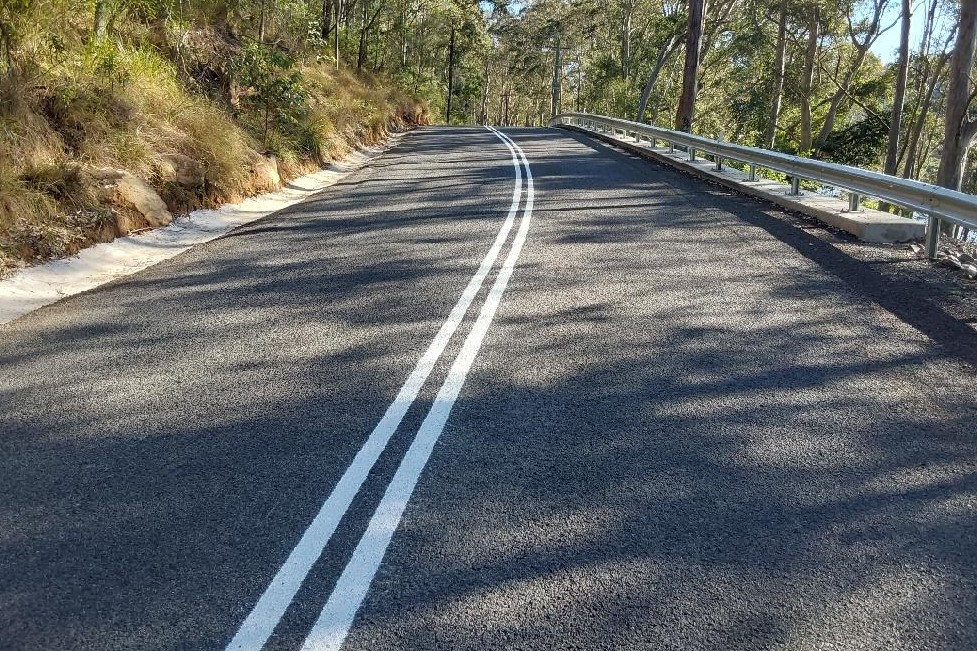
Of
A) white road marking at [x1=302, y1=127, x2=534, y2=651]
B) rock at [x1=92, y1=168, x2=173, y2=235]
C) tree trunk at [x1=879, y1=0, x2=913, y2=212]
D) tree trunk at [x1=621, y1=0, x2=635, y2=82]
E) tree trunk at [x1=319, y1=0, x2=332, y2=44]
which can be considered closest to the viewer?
white road marking at [x1=302, y1=127, x2=534, y2=651]

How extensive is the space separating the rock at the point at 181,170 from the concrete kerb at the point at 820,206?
8.30 meters

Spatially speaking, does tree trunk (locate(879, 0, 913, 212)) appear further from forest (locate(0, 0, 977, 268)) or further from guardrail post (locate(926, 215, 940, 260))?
guardrail post (locate(926, 215, 940, 260))

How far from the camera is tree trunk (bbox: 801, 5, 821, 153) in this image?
34.3 meters

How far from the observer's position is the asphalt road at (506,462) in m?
2.69

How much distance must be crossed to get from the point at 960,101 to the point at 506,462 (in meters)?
17.9

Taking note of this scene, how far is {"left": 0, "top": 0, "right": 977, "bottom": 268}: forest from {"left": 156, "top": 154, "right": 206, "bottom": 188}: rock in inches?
2.8

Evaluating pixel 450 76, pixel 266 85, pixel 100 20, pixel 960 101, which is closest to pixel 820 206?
pixel 960 101

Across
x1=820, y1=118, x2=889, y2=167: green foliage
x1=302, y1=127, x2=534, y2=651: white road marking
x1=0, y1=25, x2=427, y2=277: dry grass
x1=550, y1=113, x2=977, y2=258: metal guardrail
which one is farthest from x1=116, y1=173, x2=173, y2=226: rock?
x1=820, y1=118, x2=889, y2=167: green foliage

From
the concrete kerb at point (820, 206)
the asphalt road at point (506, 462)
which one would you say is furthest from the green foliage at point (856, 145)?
the asphalt road at point (506, 462)

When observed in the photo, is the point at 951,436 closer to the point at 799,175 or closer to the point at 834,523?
the point at 834,523

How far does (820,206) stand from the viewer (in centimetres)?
1000

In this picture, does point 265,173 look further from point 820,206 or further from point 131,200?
point 820,206

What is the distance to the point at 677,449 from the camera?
151 inches

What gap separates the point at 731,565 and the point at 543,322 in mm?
3097
